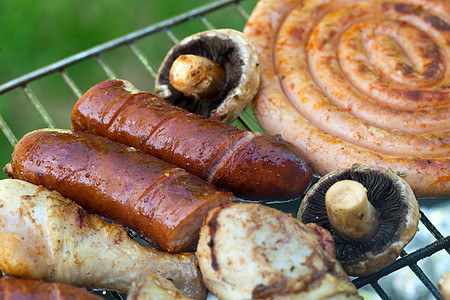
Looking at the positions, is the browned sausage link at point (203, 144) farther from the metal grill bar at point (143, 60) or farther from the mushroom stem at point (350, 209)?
the metal grill bar at point (143, 60)

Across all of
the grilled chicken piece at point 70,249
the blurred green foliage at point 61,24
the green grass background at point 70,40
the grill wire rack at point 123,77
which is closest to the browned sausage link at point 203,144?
the grill wire rack at point 123,77

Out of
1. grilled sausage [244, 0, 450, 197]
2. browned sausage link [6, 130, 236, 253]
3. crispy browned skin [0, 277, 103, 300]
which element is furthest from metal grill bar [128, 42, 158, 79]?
crispy browned skin [0, 277, 103, 300]

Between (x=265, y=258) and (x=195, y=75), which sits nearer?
(x=265, y=258)

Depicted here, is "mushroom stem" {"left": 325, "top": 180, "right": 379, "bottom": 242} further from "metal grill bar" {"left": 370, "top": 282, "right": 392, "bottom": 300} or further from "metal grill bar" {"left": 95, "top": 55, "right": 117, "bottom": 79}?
"metal grill bar" {"left": 95, "top": 55, "right": 117, "bottom": 79}

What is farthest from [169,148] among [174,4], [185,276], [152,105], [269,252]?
[174,4]

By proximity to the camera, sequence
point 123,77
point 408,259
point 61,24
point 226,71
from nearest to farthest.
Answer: point 408,259 → point 226,71 → point 123,77 → point 61,24

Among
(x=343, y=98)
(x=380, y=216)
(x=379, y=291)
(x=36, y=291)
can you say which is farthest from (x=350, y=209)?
(x=36, y=291)

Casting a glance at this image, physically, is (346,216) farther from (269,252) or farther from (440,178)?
(440,178)

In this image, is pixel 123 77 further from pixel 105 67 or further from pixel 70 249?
pixel 70 249
